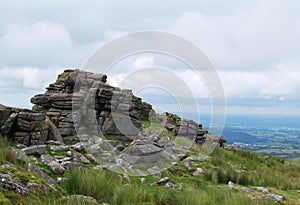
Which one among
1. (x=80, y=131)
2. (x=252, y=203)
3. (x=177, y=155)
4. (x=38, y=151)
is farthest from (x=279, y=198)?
(x=80, y=131)

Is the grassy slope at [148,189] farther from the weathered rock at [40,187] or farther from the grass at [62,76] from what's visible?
the grass at [62,76]

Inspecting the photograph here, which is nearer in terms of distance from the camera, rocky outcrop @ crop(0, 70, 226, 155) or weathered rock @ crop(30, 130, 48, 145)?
weathered rock @ crop(30, 130, 48, 145)

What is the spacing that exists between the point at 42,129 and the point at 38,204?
10877mm

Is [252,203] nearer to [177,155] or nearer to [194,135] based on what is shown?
[177,155]

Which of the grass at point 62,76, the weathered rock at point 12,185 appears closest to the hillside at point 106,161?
the weathered rock at point 12,185

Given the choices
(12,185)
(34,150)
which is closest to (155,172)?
(34,150)

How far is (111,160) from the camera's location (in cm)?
1584

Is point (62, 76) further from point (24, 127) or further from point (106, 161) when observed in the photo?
point (106, 161)

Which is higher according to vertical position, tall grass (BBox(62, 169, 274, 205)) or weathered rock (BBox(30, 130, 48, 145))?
weathered rock (BBox(30, 130, 48, 145))

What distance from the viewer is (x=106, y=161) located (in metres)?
15.7

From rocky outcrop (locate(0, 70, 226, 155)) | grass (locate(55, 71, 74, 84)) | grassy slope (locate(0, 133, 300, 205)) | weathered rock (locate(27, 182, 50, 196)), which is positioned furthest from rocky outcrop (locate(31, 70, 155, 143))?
weathered rock (locate(27, 182, 50, 196))

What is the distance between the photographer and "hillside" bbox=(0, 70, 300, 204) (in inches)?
318

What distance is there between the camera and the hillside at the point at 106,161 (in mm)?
8086

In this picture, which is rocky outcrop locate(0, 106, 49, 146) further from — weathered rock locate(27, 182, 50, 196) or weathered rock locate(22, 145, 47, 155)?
weathered rock locate(27, 182, 50, 196)
